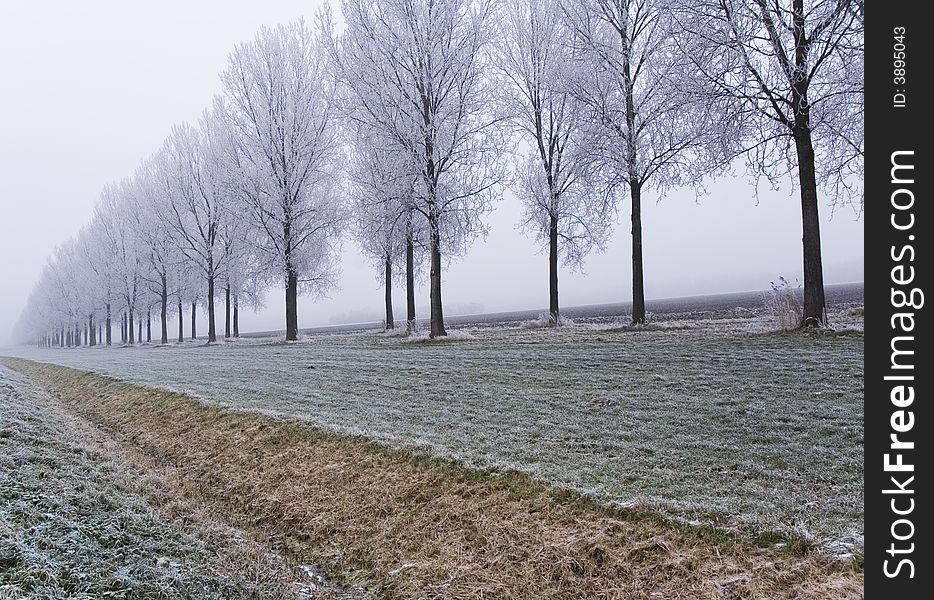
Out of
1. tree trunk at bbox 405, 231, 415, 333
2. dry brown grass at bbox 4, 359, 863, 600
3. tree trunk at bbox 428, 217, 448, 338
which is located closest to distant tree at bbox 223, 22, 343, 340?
tree trunk at bbox 405, 231, 415, 333

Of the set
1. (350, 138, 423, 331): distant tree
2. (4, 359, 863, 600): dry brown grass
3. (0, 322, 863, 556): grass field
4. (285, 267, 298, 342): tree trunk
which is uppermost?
(350, 138, 423, 331): distant tree

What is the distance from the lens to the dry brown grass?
3.25 metres

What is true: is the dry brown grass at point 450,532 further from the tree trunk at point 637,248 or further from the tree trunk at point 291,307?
the tree trunk at point 291,307

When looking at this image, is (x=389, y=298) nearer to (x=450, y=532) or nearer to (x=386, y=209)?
(x=386, y=209)

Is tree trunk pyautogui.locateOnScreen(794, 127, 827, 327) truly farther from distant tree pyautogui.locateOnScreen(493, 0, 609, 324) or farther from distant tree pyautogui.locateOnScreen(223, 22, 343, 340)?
distant tree pyautogui.locateOnScreen(223, 22, 343, 340)

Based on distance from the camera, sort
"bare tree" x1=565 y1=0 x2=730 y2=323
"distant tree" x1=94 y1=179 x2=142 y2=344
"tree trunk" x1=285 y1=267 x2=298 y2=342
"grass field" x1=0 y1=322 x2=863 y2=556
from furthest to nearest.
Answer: "distant tree" x1=94 y1=179 x2=142 y2=344 < "tree trunk" x1=285 y1=267 x2=298 y2=342 < "bare tree" x1=565 y1=0 x2=730 y2=323 < "grass field" x1=0 y1=322 x2=863 y2=556

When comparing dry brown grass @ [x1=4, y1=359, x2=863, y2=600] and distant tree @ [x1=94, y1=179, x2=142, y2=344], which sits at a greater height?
distant tree @ [x1=94, y1=179, x2=142, y2=344]

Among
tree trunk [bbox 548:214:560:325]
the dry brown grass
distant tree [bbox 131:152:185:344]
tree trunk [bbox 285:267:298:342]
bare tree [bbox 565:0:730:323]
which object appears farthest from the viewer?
distant tree [bbox 131:152:185:344]

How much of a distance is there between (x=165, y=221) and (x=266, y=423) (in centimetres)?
2834

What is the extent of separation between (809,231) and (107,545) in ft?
40.1

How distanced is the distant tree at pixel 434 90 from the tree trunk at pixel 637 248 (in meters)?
4.34

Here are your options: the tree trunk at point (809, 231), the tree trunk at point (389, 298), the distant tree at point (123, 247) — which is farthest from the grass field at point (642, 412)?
the distant tree at point (123, 247)

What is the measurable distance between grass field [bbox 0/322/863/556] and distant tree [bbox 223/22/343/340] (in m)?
12.0

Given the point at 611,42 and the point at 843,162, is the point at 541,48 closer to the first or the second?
the point at 611,42
